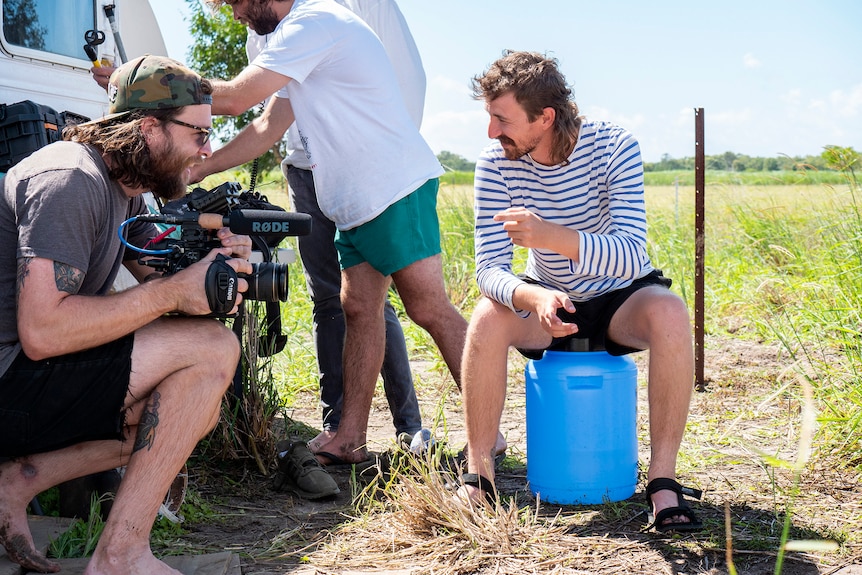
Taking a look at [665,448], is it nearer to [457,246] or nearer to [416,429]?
[416,429]

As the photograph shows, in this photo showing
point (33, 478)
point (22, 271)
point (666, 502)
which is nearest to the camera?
point (22, 271)

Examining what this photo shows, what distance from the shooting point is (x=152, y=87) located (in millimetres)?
2471

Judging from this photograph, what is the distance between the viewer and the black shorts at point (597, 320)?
9.57 feet

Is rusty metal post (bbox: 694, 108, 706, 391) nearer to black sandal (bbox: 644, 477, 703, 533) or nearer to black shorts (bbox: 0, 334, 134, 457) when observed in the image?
black sandal (bbox: 644, 477, 703, 533)

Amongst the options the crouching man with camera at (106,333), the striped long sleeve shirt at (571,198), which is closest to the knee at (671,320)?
the striped long sleeve shirt at (571,198)

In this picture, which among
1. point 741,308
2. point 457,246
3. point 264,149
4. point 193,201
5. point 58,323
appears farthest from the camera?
point 457,246

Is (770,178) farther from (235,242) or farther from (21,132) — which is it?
(21,132)

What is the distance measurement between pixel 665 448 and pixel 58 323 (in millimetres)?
1729

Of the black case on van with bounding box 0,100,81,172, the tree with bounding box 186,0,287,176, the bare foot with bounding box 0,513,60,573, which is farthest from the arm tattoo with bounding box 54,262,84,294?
the tree with bounding box 186,0,287,176

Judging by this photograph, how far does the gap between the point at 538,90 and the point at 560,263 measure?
1.88 ft

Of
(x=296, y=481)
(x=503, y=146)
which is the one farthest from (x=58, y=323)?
(x=503, y=146)

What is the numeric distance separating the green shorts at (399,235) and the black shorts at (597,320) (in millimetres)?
595

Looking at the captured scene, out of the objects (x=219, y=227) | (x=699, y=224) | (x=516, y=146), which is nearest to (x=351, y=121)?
(x=516, y=146)

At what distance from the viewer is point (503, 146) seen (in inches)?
117
